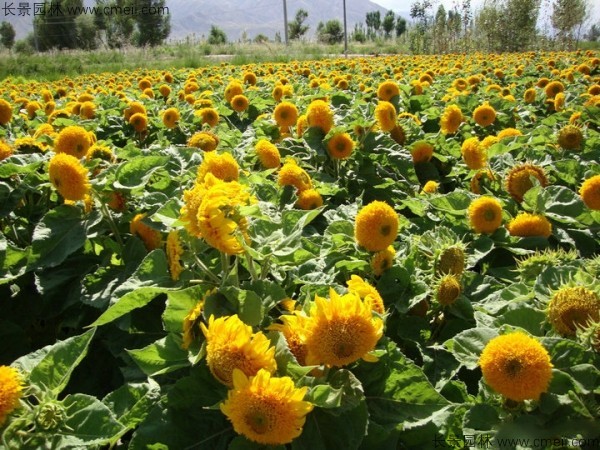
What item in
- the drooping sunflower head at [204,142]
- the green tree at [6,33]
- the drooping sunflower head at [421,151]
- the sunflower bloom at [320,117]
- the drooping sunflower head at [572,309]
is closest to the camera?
the drooping sunflower head at [572,309]

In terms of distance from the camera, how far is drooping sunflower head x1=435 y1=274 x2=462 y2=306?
5.85 feet

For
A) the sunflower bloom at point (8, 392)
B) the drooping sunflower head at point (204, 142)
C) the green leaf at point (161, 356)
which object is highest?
the drooping sunflower head at point (204, 142)

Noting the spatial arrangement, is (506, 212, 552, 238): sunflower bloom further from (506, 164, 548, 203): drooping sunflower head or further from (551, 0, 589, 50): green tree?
(551, 0, 589, 50): green tree

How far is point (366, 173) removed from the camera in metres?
3.75

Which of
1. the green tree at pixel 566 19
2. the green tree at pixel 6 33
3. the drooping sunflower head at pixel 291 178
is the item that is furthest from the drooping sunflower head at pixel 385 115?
the green tree at pixel 6 33

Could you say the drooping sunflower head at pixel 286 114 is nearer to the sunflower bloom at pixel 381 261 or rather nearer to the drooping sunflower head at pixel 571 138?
the drooping sunflower head at pixel 571 138

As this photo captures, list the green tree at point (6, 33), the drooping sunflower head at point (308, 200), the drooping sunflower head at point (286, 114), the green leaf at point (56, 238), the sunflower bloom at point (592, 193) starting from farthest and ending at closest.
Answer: the green tree at point (6, 33), the drooping sunflower head at point (286, 114), the drooping sunflower head at point (308, 200), the sunflower bloom at point (592, 193), the green leaf at point (56, 238)

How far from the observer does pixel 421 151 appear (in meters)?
4.09

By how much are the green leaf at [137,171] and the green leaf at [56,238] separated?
10.3 inches

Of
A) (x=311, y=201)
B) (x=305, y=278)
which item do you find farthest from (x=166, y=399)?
(x=311, y=201)

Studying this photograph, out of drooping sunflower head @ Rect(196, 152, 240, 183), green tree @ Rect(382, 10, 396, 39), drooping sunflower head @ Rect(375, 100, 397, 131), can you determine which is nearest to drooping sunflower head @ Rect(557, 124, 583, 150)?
drooping sunflower head @ Rect(375, 100, 397, 131)

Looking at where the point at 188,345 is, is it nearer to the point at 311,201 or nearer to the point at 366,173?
the point at 311,201

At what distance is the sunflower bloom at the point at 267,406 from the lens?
3.66 feet

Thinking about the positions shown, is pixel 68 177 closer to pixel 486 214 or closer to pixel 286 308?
pixel 286 308
